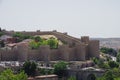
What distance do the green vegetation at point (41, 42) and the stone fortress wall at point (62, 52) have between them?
1085 millimetres

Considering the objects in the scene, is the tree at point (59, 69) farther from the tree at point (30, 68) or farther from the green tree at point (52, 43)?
the green tree at point (52, 43)

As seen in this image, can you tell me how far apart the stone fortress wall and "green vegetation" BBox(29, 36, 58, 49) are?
109 cm

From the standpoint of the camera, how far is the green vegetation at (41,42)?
38.3m

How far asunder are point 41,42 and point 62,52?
122 inches

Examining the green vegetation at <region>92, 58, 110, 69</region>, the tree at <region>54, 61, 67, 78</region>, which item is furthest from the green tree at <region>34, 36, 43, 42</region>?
the tree at <region>54, 61, 67, 78</region>

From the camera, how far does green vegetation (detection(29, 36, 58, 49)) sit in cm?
3828

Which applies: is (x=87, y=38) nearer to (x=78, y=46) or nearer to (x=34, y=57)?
(x=78, y=46)

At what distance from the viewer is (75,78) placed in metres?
32.5

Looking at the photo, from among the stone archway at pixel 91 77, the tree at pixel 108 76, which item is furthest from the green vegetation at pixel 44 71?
the tree at pixel 108 76

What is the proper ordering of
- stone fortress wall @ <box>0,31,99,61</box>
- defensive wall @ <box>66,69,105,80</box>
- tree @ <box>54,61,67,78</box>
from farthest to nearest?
stone fortress wall @ <box>0,31,99,61</box>, defensive wall @ <box>66,69,105,80</box>, tree @ <box>54,61,67,78</box>

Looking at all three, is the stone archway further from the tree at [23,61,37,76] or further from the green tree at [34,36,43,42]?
the green tree at [34,36,43,42]

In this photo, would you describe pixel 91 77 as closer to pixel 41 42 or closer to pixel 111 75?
pixel 111 75

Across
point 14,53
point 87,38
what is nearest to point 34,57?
point 14,53

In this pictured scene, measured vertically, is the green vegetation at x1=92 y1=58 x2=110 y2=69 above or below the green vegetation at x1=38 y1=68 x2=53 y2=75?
above
